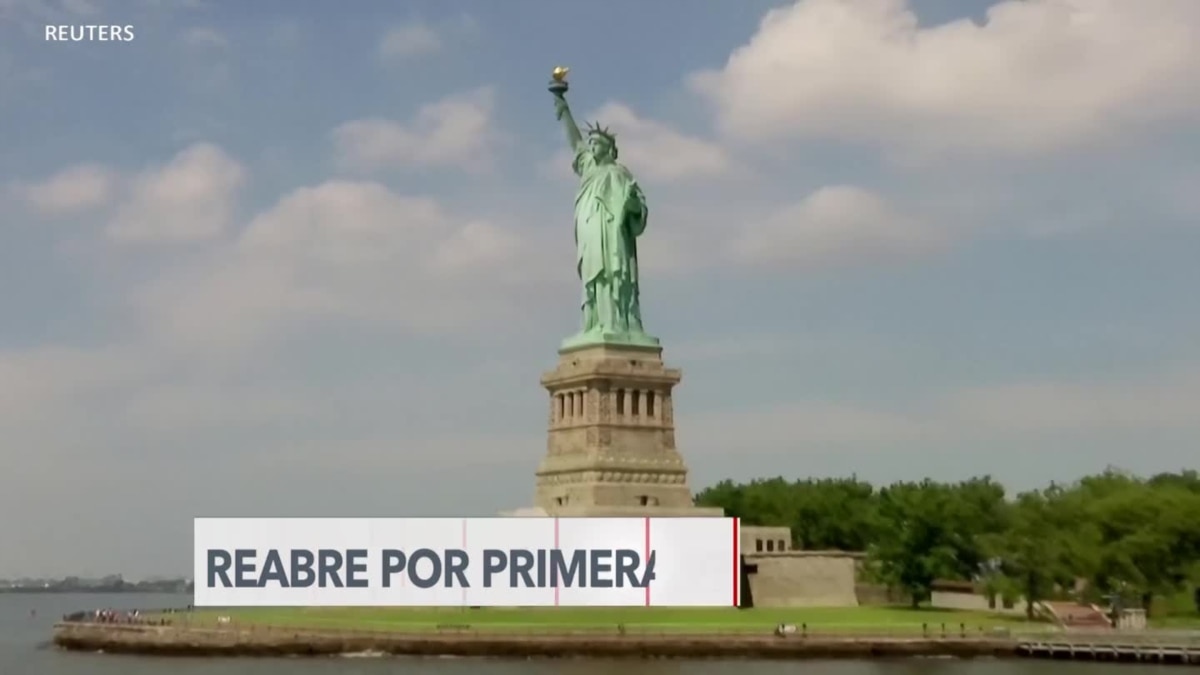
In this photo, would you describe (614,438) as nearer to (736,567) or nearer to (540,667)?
(736,567)

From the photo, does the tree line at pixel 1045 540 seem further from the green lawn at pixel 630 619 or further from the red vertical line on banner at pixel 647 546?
the red vertical line on banner at pixel 647 546

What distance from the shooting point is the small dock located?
2532 inches

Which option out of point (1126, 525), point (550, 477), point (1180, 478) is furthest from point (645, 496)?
point (1180, 478)

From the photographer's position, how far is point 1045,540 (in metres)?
74.9

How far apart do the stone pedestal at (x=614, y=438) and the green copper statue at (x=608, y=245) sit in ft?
5.45

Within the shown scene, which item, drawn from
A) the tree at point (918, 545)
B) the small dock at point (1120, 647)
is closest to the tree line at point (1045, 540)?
Answer: the tree at point (918, 545)

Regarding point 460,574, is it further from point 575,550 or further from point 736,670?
point 736,670

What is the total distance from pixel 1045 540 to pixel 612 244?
24.6m

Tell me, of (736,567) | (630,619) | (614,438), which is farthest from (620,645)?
(614,438)

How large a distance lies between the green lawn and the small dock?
2.64 meters

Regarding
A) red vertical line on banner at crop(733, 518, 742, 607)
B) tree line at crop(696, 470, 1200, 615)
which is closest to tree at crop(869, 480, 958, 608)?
tree line at crop(696, 470, 1200, 615)

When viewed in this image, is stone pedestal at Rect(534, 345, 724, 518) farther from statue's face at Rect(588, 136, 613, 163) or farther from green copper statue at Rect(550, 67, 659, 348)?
statue's face at Rect(588, 136, 613, 163)

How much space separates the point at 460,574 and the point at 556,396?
83.5 feet

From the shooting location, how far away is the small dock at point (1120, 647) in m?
64.3
